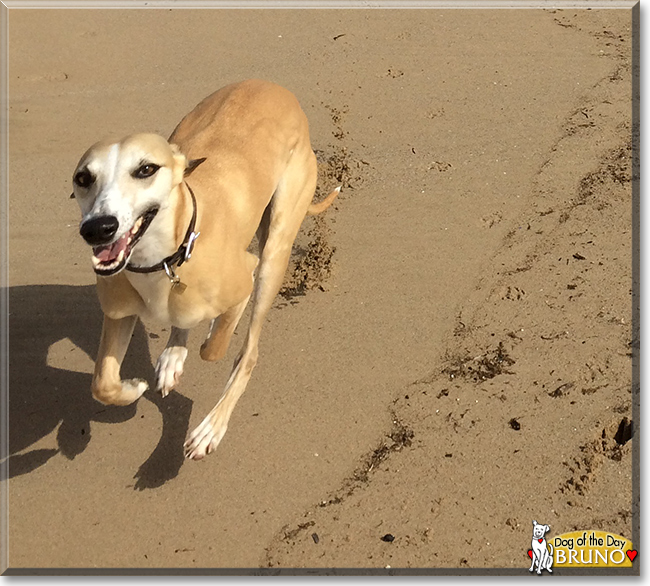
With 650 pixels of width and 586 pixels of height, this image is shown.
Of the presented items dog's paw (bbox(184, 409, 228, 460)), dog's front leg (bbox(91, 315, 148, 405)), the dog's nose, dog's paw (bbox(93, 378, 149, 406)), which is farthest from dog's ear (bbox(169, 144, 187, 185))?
dog's paw (bbox(184, 409, 228, 460))

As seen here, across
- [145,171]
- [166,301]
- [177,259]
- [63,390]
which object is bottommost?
[63,390]

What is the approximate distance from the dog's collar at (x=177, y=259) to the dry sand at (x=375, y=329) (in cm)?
123

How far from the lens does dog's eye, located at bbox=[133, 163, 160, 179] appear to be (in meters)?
3.09

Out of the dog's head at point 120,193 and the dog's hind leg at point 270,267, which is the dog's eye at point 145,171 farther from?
the dog's hind leg at point 270,267

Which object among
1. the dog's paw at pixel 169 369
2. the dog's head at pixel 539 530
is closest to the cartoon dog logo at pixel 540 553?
the dog's head at pixel 539 530

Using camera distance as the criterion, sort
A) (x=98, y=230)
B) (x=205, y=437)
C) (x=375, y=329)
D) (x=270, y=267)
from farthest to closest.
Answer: (x=375, y=329) < (x=270, y=267) < (x=205, y=437) < (x=98, y=230)

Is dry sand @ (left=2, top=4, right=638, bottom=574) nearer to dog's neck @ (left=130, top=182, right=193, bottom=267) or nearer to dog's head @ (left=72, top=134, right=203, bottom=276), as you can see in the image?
dog's neck @ (left=130, top=182, right=193, bottom=267)

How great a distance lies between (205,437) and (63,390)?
100 cm

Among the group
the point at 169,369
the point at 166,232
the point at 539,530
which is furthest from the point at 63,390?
the point at 539,530

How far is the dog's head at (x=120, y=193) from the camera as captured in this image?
2.89m

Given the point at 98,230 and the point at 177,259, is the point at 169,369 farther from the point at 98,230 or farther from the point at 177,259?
the point at 98,230

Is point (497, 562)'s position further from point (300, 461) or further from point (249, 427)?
point (249, 427)

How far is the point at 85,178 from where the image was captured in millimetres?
3037

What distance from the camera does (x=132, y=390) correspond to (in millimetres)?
3924
